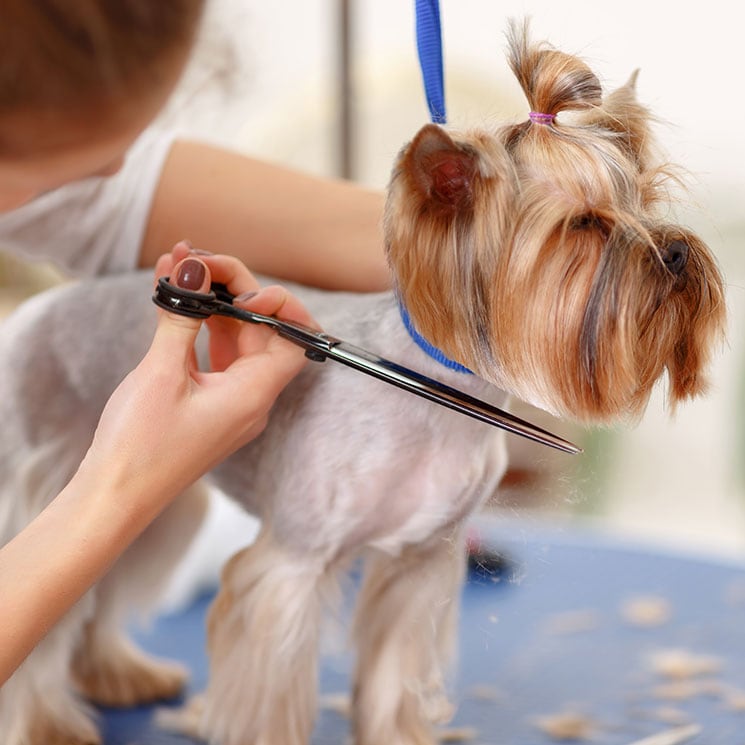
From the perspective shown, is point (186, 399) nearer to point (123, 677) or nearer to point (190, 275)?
point (190, 275)

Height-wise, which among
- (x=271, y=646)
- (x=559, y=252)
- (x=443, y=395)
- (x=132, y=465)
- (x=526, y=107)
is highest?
(x=526, y=107)

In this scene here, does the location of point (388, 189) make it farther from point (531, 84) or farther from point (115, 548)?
point (115, 548)

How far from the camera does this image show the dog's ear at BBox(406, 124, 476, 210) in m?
0.69

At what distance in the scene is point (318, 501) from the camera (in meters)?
0.89

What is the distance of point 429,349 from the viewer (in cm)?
83

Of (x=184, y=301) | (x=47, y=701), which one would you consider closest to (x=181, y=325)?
(x=184, y=301)

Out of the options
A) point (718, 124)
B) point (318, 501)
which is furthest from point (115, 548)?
point (718, 124)

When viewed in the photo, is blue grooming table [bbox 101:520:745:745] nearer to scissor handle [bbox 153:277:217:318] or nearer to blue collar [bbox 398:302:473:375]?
blue collar [bbox 398:302:473:375]

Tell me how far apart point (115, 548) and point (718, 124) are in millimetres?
737

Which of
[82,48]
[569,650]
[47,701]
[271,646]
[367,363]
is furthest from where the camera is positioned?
[569,650]

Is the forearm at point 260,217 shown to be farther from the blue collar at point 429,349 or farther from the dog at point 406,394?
the blue collar at point 429,349

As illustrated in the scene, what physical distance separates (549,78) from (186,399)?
36cm

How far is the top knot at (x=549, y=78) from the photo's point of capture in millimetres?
764

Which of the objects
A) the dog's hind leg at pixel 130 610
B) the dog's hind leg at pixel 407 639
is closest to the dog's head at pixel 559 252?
the dog's hind leg at pixel 407 639
